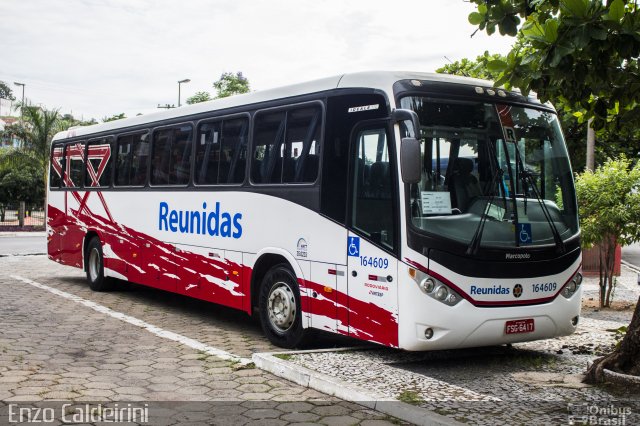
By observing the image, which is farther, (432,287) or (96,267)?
(96,267)

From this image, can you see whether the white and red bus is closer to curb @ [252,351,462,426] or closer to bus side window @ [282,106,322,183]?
bus side window @ [282,106,322,183]

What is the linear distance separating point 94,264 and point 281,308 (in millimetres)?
6810

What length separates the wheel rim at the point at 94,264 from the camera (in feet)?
47.5

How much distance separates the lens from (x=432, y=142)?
7.47m

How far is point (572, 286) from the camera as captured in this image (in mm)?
8227

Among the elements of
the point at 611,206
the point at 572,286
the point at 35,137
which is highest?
the point at 35,137

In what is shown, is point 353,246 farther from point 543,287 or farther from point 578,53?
point 578,53

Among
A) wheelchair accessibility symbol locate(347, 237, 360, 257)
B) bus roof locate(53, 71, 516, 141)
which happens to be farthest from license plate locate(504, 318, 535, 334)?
bus roof locate(53, 71, 516, 141)

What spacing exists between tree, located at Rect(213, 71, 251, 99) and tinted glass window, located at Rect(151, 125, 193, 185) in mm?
32417

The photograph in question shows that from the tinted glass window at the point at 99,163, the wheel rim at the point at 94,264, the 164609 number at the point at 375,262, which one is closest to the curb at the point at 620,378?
the 164609 number at the point at 375,262

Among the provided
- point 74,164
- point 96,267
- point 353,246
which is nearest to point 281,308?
point 353,246

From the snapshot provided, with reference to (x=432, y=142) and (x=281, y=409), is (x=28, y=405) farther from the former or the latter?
(x=432, y=142)

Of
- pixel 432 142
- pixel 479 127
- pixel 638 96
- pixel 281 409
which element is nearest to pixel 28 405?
pixel 281 409

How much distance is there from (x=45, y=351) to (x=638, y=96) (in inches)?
275
